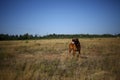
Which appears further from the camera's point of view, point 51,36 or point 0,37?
point 51,36

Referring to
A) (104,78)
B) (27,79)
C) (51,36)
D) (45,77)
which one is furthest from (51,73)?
(51,36)

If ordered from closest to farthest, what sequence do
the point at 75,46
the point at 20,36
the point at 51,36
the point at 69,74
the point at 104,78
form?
the point at 104,78, the point at 69,74, the point at 75,46, the point at 20,36, the point at 51,36

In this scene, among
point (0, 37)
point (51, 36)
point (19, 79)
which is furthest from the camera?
point (51, 36)

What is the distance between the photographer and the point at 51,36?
98.3 m

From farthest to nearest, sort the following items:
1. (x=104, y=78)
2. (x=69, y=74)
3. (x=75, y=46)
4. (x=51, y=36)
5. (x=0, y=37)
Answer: (x=51, y=36)
(x=0, y=37)
(x=75, y=46)
(x=69, y=74)
(x=104, y=78)

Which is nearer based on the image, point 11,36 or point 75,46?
point 75,46

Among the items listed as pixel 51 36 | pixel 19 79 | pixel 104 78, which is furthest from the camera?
pixel 51 36

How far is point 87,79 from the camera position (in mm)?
5926

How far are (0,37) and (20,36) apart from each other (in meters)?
10.4

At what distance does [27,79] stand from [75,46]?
26.0ft

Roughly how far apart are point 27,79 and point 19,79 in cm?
27

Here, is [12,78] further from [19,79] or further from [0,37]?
[0,37]

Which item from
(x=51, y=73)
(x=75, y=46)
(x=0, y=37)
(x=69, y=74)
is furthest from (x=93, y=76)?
(x=0, y=37)

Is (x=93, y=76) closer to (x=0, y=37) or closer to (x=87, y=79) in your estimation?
(x=87, y=79)
